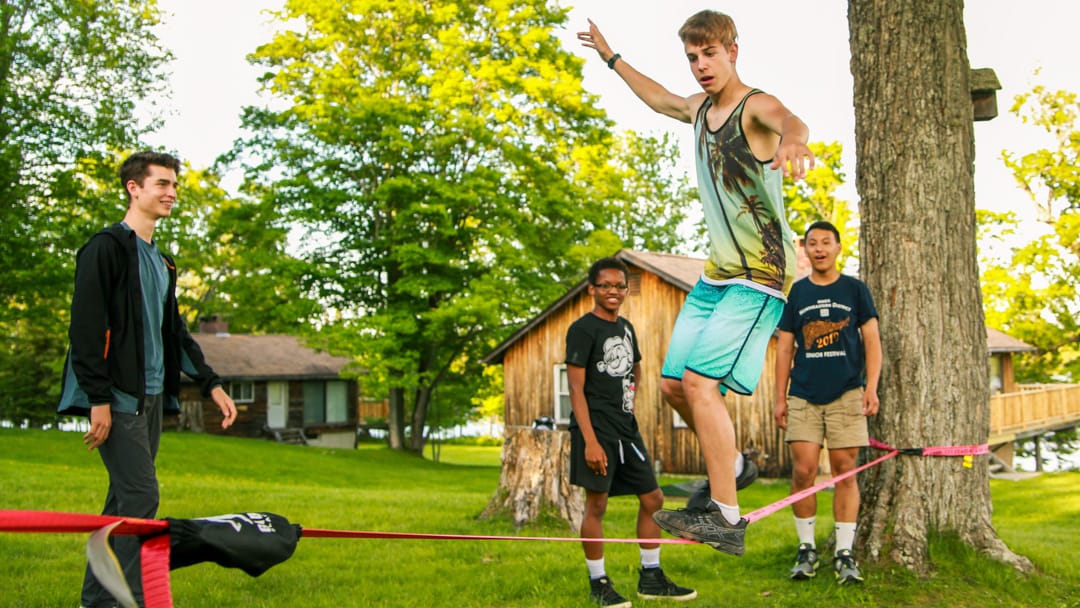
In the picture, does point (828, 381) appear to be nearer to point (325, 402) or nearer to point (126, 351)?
A: point (126, 351)

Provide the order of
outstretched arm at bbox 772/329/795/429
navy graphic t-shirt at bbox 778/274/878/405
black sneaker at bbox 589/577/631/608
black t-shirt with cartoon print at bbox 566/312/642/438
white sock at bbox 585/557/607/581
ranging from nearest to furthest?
black sneaker at bbox 589/577/631/608
white sock at bbox 585/557/607/581
black t-shirt with cartoon print at bbox 566/312/642/438
navy graphic t-shirt at bbox 778/274/878/405
outstretched arm at bbox 772/329/795/429

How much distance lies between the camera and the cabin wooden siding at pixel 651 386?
2407 centimetres

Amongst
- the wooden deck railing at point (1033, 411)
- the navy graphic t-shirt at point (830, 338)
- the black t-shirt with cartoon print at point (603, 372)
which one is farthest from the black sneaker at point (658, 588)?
the wooden deck railing at point (1033, 411)

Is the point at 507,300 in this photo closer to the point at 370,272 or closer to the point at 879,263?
the point at 370,272

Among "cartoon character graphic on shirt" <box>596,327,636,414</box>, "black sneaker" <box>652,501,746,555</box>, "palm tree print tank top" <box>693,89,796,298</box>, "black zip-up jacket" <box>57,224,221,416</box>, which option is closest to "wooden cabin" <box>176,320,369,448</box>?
"cartoon character graphic on shirt" <box>596,327,636,414</box>

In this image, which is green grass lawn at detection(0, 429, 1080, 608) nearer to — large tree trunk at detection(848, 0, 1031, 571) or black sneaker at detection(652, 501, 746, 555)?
large tree trunk at detection(848, 0, 1031, 571)

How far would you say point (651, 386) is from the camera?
2673cm

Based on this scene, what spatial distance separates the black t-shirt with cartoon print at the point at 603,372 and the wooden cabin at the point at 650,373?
1807 cm

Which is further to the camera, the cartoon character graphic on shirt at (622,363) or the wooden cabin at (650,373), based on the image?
the wooden cabin at (650,373)

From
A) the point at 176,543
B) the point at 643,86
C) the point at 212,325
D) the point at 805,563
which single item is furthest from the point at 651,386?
the point at 212,325

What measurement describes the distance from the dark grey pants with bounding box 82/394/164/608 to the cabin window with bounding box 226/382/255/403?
38.3 meters

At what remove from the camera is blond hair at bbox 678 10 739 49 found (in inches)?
163

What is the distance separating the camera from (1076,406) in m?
36.5

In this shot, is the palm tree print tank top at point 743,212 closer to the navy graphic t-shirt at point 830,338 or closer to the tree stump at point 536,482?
the navy graphic t-shirt at point 830,338
